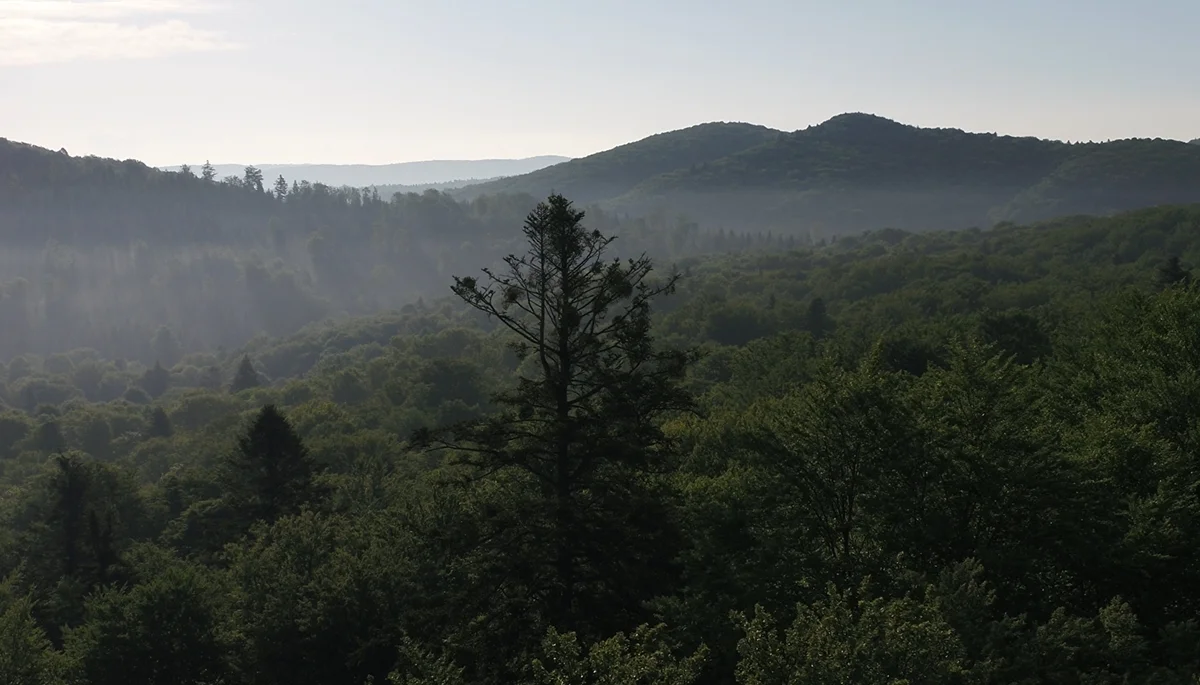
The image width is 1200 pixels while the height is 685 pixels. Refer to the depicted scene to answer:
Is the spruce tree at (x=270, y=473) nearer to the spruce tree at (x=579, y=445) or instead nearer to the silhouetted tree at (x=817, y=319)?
the spruce tree at (x=579, y=445)

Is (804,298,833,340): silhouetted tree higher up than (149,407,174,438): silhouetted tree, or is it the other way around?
(804,298,833,340): silhouetted tree

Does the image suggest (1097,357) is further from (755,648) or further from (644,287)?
(755,648)

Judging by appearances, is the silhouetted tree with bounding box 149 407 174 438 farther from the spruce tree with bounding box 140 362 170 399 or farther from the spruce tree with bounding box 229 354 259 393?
the spruce tree with bounding box 140 362 170 399

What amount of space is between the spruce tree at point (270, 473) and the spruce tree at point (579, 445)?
21.3 m

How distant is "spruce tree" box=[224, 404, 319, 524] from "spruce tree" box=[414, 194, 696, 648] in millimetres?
21288

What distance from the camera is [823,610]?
45.1ft

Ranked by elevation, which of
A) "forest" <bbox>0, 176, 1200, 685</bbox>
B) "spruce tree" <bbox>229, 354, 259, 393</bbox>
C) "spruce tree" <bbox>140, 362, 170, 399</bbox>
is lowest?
"spruce tree" <bbox>140, 362, 170, 399</bbox>

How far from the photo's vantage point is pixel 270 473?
4184 cm

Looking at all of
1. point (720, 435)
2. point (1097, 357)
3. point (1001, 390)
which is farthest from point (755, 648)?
point (1097, 357)

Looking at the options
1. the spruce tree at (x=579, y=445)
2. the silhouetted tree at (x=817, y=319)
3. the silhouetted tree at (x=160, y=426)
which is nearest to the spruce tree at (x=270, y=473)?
the spruce tree at (x=579, y=445)

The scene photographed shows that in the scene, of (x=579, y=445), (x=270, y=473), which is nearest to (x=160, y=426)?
(x=270, y=473)

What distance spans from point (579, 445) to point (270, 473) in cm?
2432

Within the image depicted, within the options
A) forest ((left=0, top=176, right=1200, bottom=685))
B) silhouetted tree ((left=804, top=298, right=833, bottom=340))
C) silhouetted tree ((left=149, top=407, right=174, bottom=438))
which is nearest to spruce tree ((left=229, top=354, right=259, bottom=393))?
silhouetted tree ((left=149, top=407, right=174, bottom=438))

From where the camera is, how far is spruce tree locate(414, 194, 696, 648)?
21312 mm
